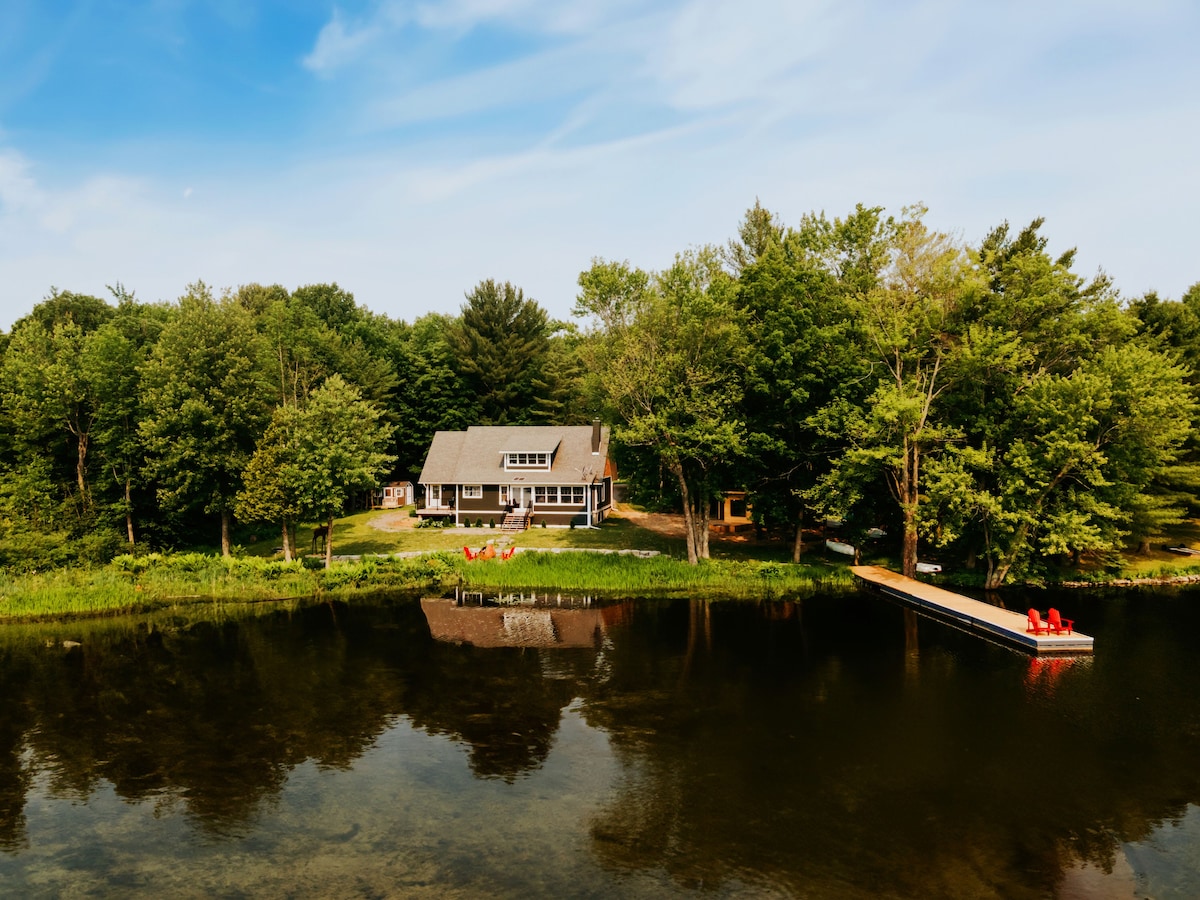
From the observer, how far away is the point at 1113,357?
105ft

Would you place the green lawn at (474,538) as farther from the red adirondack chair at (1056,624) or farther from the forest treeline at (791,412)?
the red adirondack chair at (1056,624)

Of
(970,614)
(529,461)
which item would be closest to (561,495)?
(529,461)

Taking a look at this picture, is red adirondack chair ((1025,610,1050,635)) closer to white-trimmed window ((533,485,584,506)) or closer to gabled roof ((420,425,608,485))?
gabled roof ((420,425,608,485))

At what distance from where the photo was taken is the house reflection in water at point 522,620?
88.6 ft

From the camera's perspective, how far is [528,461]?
175 feet

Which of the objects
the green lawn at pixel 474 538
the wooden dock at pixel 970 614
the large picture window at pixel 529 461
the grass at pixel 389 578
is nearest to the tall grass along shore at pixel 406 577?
the grass at pixel 389 578

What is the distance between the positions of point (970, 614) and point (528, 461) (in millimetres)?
32051

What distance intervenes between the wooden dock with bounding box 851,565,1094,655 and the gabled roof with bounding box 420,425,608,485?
2217cm

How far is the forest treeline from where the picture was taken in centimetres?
3306

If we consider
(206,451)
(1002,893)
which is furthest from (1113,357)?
(206,451)

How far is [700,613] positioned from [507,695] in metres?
11.5

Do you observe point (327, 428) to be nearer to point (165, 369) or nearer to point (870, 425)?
point (165, 369)

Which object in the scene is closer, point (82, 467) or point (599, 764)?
point (599, 764)

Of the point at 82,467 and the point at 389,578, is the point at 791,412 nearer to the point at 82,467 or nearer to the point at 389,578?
the point at 389,578
